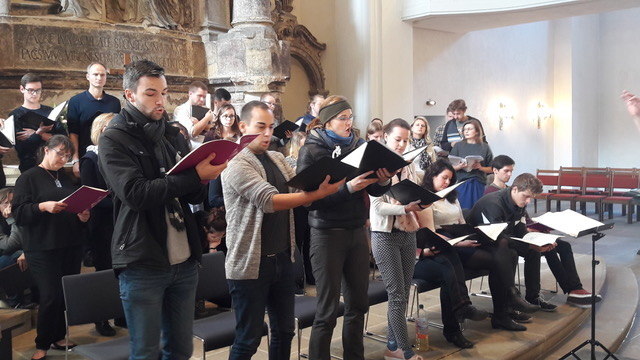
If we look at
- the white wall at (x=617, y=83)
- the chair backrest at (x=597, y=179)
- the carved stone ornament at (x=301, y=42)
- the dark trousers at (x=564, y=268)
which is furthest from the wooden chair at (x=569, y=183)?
the dark trousers at (x=564, y=268)

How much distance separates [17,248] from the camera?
4629mm

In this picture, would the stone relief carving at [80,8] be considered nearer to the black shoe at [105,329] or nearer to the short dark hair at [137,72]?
the black shoe at [105,329]

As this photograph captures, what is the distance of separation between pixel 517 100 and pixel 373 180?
1233 cm

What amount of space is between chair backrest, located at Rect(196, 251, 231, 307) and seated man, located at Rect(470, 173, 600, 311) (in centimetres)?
230

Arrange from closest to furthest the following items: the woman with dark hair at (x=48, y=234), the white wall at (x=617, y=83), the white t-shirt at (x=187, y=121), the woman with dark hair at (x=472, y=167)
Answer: the woman with dark hair at (x=48, y=234), the white t-shirt at (x=187, y=121), the woman with dark hair at (x=472, y=167), the white wall at (x=617, y=83)

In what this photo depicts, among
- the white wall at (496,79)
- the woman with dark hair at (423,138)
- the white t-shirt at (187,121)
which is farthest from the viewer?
the white wall at (496,79)

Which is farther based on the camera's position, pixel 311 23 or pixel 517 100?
pixel 517 100

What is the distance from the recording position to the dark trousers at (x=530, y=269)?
209 inches

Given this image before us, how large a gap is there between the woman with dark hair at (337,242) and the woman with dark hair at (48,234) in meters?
1.78

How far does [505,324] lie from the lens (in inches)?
187

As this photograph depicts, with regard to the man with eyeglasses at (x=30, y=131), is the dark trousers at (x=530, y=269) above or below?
below

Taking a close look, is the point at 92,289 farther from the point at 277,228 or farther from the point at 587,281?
the point at 587,281

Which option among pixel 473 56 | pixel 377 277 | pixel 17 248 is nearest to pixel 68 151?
pixel 17 248

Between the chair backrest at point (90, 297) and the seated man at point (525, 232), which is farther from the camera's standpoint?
the seated man at point (525, 232)
